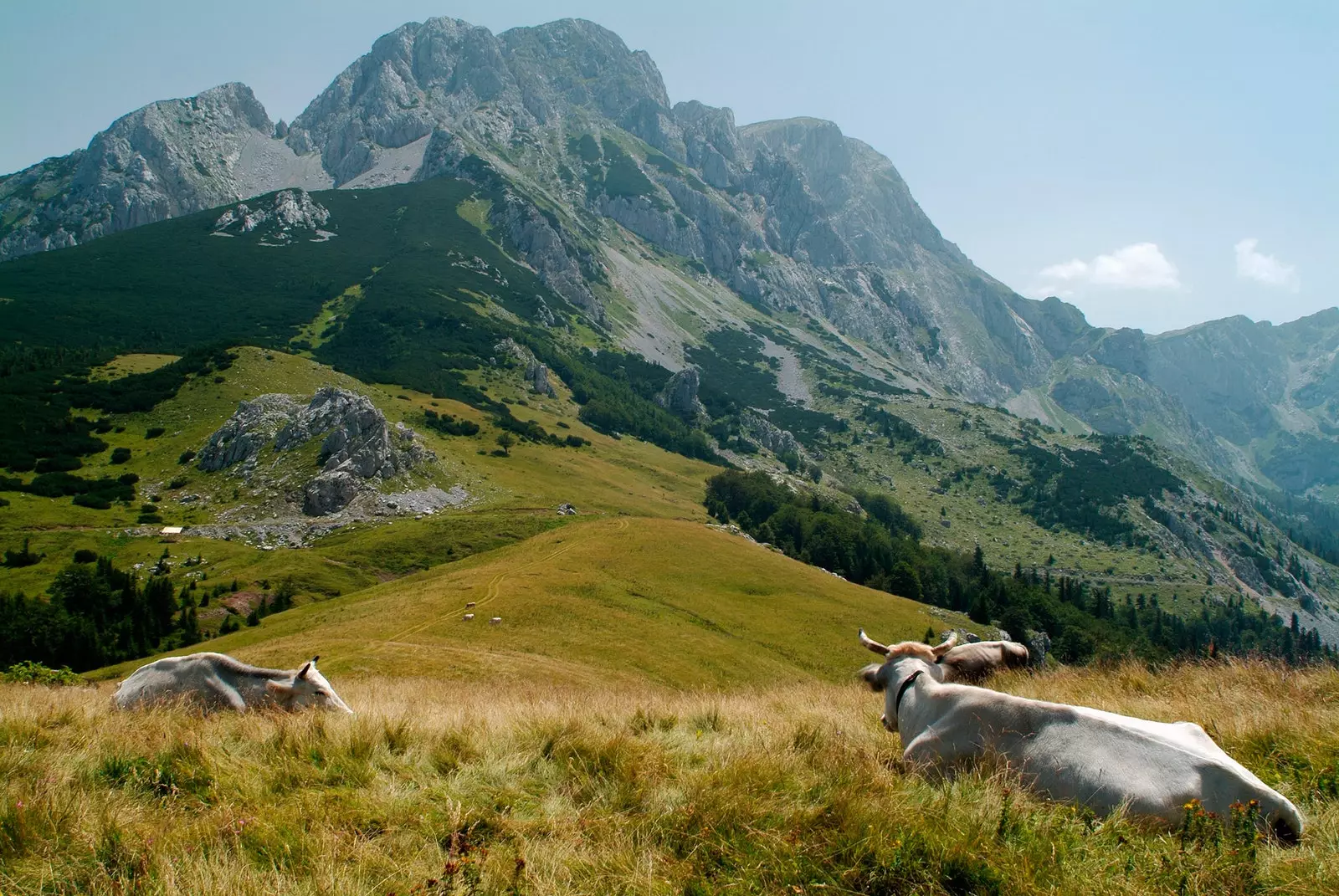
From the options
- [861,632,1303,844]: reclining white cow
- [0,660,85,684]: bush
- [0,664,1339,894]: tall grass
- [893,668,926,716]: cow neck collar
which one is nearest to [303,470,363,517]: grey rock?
[0,660,85,684]: bush

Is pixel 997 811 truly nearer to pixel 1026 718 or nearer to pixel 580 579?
pixel 1026 718

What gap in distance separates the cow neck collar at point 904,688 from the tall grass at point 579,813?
478mm

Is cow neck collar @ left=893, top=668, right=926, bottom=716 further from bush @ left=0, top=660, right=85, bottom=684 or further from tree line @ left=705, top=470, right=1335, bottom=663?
tree line @ left=705, top=470, right=1335, bottom=663

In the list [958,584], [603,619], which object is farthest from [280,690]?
[958,584]

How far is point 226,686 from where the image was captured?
11.1 metres

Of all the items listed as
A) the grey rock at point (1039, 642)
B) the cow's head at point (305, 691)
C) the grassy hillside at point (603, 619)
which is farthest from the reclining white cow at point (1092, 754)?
the grey rock at point (1039, 642)

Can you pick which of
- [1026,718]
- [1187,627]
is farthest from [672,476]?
[1026,718]

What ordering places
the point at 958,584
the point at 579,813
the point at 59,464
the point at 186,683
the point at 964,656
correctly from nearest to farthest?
the point at 579,813 → the point at 964,656 → the point at 186,683 → the point at 59,464 → the point at 958,584

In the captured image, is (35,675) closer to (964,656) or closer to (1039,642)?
(964,656)

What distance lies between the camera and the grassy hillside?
2884 centimetres

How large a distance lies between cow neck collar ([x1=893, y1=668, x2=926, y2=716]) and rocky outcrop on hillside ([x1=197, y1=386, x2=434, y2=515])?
296 ft

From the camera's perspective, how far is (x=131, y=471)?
89.1m

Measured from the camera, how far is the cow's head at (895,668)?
8.42 m

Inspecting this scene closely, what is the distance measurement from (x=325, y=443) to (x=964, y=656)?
9798 cm
